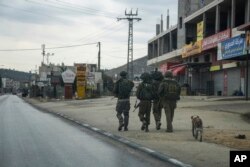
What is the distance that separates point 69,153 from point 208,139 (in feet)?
15.0

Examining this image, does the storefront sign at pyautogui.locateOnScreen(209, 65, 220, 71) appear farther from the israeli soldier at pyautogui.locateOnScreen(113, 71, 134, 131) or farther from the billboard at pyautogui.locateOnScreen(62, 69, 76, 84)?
the israeli soldier at pyautogui.locateOnScreen(113, 71, 134, 131)

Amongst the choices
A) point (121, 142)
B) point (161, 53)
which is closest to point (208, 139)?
point (121, 142)

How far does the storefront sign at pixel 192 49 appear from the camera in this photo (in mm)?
60844

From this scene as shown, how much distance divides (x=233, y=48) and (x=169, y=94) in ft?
79.6

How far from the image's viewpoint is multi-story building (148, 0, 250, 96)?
4569 centimetres

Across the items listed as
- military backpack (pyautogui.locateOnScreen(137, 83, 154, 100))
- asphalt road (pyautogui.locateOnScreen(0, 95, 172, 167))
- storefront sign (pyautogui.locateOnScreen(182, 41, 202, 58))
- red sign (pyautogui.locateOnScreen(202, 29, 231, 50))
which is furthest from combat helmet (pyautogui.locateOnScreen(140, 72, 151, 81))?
storefront sign (pyautogui.locateOnScreen(182, 41, 202, 58))

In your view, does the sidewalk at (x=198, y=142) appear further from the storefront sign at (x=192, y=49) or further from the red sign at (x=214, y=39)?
the storefront sign at (x=192, y=49)

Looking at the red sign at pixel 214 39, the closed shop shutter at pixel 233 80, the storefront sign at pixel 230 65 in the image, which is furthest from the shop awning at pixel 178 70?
the closed shop shutter at pixel 233 80

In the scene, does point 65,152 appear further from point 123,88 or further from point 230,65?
point 230,65

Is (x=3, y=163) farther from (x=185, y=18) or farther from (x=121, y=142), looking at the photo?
(x=185, y=18)

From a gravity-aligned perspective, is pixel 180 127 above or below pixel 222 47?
below

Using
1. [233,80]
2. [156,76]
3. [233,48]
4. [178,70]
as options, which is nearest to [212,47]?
[233,80]

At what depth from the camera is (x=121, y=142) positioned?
613 inches

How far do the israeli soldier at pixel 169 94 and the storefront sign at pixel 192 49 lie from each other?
140 feet
